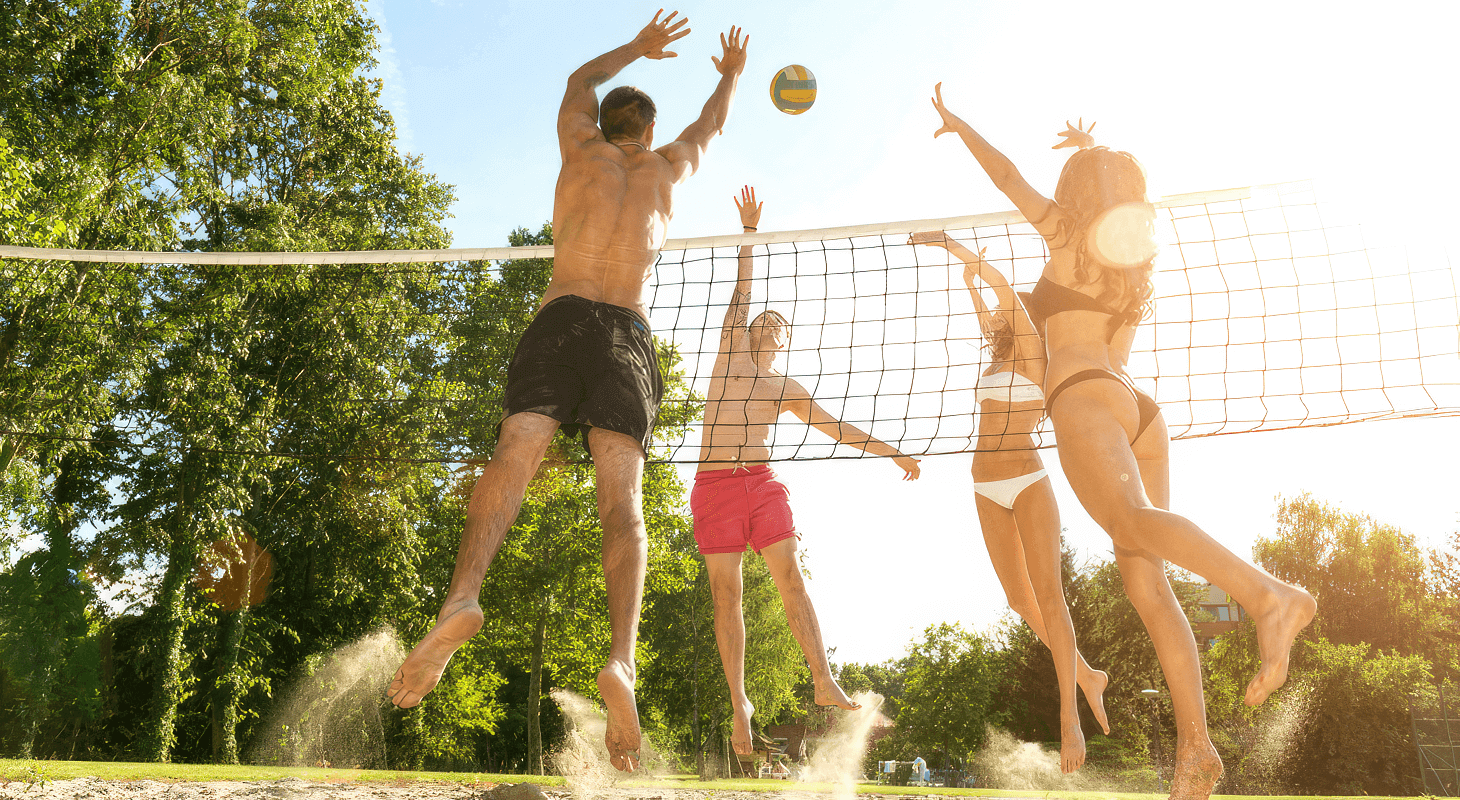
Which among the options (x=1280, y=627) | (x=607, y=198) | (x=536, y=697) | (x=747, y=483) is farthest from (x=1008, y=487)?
(x=536, y=697)

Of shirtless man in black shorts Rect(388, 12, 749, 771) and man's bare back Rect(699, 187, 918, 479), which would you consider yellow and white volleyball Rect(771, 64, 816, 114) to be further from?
shirtless man in black shorts Rect(388, 12, 749, 771)

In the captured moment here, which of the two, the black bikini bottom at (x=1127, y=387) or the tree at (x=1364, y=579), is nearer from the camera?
the black bikini bottom at (x=1127, y=387)

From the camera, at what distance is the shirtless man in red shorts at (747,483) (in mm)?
4492

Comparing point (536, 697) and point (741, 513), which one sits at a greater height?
point (741, 513)

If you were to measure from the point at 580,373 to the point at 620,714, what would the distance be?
1.04 meters

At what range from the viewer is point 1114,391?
2.92m

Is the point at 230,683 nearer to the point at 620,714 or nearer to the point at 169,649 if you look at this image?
the point at 169,649

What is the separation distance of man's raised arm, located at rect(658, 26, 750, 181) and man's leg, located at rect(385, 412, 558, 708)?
1.20 metres

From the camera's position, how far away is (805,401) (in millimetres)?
4984

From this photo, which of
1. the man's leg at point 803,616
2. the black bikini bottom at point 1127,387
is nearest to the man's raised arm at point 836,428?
the man's leg at point 803,616

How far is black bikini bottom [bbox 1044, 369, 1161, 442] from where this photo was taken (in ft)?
9.66

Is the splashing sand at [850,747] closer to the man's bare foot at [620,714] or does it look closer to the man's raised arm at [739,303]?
the man's raised arm at [739,303]

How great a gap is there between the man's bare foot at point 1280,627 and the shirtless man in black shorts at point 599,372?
5.57 ft

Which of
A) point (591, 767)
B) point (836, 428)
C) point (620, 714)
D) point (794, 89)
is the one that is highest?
point (794, 89)
